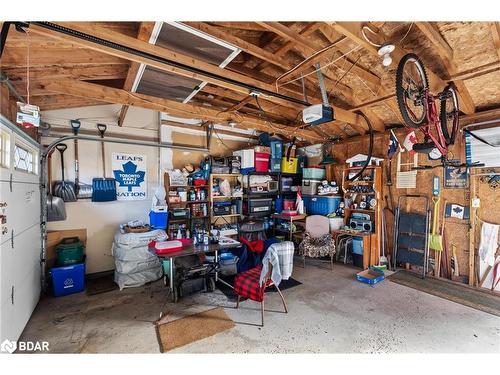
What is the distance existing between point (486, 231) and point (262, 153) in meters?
3.97

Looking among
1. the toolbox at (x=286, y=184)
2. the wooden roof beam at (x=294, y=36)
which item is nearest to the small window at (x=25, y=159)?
the wooden roof beam at (x=294, y=36)

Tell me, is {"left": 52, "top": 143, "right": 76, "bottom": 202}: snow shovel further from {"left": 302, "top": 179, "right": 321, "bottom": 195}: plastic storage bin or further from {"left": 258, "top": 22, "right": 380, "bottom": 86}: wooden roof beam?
{"left": 302, "top": 179, "right": 321, "bottom": 195}: plastic storage bin

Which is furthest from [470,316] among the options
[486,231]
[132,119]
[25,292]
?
[132,119]

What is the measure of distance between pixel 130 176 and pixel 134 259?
157 centimetres

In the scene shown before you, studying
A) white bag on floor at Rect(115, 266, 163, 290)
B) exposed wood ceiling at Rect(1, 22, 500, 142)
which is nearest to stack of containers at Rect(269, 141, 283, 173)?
exposed wood ceiling at Rect(1, 22, 500, 142)

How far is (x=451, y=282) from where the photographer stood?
3.70m

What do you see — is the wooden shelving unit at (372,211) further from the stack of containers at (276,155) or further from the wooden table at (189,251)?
the wooden table at (189,251)

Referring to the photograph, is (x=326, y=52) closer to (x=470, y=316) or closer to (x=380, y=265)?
(x=470, y=316)

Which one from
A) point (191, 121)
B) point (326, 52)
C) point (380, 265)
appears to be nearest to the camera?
point (326, 52)

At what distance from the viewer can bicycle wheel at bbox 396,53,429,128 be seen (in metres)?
2.21

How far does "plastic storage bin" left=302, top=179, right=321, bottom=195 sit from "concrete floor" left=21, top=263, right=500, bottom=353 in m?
2.30

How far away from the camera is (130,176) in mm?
4238

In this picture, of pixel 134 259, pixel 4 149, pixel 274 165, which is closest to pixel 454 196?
pixel 274 165

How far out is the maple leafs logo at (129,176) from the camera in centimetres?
414
